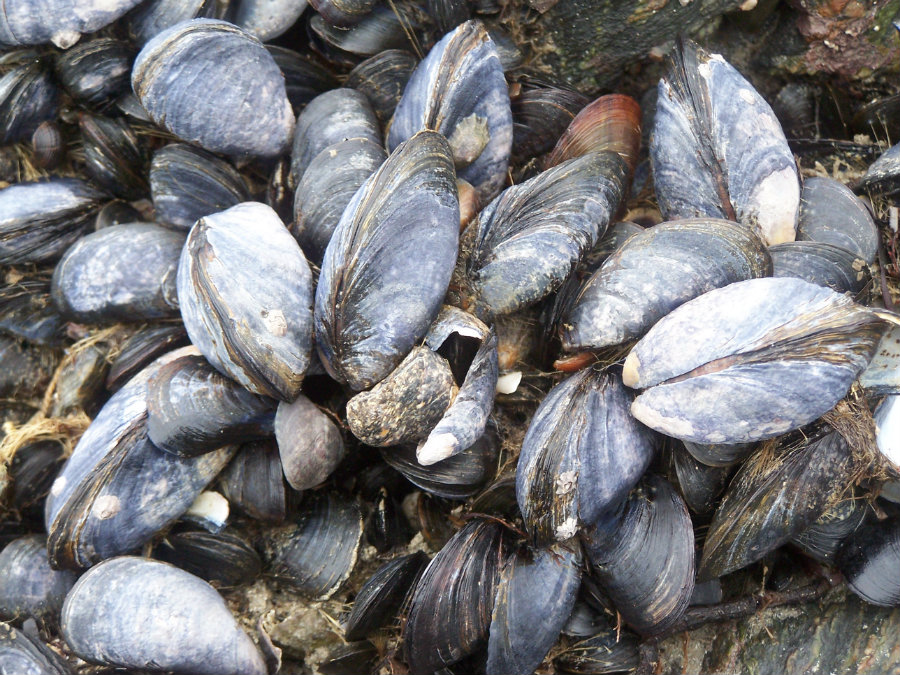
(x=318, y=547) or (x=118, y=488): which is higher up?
(x=118, y=488)

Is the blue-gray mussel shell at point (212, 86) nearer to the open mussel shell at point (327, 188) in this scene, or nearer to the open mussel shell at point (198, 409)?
the open mussel shell at point (327, 188)

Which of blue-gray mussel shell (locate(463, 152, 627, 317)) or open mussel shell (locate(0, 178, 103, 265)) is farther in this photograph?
open mussel shell (locate(0, 178, 103, 265))

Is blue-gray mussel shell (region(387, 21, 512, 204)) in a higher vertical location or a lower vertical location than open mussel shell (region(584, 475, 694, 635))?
higher

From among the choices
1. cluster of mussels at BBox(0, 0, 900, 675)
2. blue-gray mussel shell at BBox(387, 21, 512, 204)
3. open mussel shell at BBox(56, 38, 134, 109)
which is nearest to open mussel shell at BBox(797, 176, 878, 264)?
Result: cluster of mussels at BBox(0, 0, 900, 675)

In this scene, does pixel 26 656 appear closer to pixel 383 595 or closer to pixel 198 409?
pixel 198 409

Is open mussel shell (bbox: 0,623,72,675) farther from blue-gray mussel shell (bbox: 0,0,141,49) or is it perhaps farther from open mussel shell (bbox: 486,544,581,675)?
blue-gray mussel shell (bbox: 0,0,141,49)

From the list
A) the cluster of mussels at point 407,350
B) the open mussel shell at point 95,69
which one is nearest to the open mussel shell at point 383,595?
the cluster of mussels at point 407,350

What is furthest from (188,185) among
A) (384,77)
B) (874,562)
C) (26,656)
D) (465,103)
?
(874,562)
